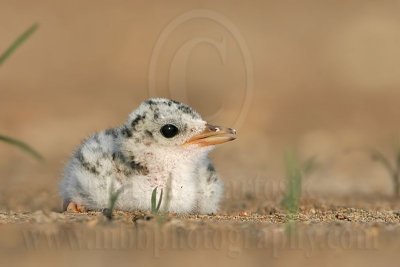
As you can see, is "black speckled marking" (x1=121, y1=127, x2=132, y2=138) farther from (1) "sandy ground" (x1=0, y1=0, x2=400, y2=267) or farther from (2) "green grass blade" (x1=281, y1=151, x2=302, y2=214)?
(2) "green grass blade" (x1=281, y1=151, x2=302, y2=214)

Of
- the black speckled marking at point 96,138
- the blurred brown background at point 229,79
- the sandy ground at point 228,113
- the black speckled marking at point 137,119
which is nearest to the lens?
the sandy ground at point 228,113

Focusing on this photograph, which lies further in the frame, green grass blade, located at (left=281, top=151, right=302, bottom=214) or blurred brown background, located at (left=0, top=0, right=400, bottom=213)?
blurred brown background, located at (left=0, top=0, right=400, bottom=213)

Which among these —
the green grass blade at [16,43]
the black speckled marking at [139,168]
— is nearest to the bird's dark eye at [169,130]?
the black speckled marking at [139,168]

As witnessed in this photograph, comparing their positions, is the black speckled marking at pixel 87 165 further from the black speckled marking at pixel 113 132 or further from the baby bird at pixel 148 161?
the black speckled marking at pixel 113 132

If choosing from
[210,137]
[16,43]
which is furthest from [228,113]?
[16,43]

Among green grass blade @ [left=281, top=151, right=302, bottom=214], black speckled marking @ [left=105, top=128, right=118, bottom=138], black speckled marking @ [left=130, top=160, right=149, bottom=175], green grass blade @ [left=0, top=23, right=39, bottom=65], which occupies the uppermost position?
green grass blade @ [left=0, top=23, right=39, bottom=65]

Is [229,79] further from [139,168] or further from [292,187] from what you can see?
[292,187]

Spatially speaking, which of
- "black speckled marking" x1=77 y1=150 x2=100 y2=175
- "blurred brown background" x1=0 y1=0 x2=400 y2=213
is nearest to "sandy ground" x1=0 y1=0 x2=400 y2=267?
"blurred brown background" x1=0 y1=0 x2=400 y2=213

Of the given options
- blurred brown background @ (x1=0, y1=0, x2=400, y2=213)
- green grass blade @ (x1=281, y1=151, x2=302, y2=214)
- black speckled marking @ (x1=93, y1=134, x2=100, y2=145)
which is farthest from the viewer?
blurred brown background @ (x1=0, y1=0, x2=400, y2=213)
